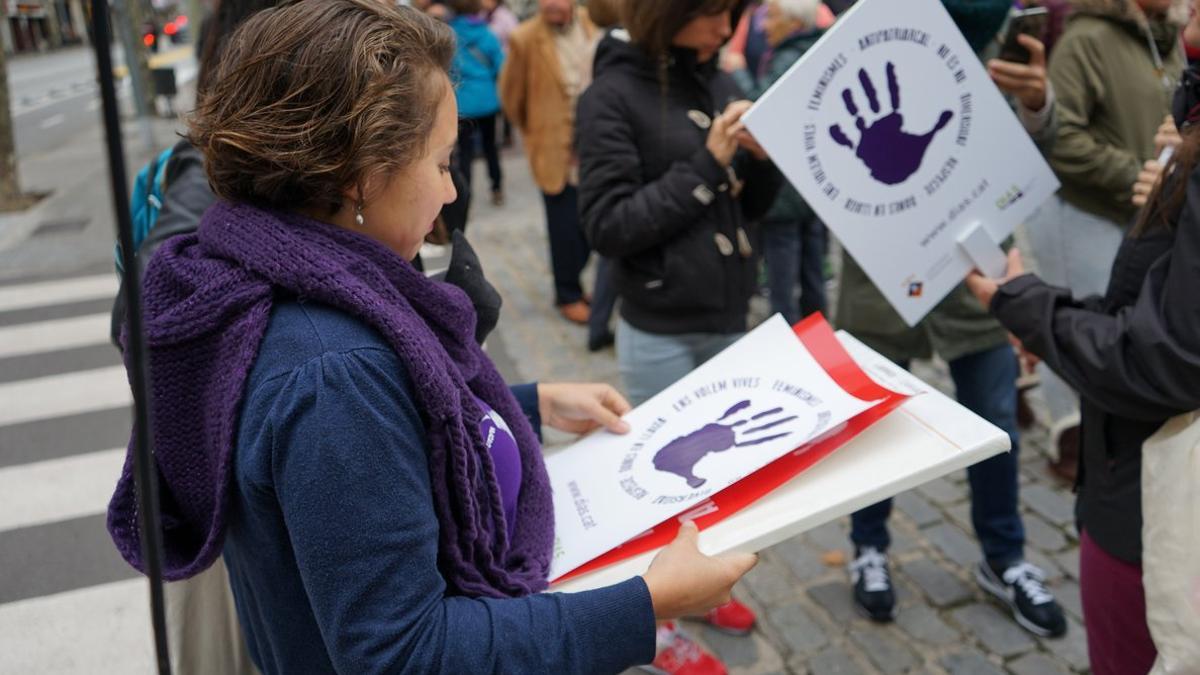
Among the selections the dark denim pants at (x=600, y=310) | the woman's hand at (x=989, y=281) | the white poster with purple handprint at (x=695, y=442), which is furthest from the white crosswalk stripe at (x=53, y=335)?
the woman's hand at (x=989, y=281)

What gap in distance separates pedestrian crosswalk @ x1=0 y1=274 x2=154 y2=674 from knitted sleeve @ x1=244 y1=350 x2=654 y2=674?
2208 mm

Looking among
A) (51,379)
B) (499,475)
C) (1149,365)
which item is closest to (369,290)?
(499,475)

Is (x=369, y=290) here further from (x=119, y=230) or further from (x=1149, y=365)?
(x=1149, y=365)

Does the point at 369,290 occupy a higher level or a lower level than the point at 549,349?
higher

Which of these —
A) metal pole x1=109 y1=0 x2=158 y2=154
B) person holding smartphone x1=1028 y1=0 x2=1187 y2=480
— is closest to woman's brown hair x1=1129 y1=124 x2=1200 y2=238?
person holding smartphone x1=1028 y1=0 x2=1187 y2=480

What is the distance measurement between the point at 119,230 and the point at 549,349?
4609mm

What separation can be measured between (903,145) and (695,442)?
917 mm

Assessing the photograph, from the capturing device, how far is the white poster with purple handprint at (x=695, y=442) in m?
1.35

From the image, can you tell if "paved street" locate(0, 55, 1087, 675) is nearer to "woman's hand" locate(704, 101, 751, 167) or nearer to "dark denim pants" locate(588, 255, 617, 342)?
"dark denim pants" locate(588, 255, 617, 342)

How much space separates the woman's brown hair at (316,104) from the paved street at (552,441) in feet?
7.01

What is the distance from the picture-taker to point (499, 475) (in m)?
1.29

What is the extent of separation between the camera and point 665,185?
246cm

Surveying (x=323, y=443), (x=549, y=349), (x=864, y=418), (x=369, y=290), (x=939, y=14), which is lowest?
(x=549, y=349)

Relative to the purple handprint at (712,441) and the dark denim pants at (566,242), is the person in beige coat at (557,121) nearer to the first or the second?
the dark denim pants at (566,242)
